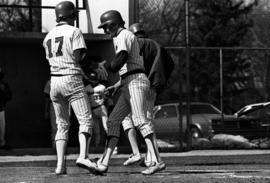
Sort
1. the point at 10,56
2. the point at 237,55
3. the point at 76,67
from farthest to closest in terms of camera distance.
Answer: the point at 237,55
the point at 10,56
the point at 76,67

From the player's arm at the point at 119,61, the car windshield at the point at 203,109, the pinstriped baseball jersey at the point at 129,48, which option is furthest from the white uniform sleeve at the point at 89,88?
the player's arm at the point at 119,61

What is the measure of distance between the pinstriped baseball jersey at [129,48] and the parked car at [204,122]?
817cm

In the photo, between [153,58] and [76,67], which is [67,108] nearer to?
[76,67]

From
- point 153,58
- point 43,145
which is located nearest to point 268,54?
point 43,145

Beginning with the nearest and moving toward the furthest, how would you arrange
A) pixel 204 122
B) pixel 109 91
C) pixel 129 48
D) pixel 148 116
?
pixel 129 48, pixel 109 91, pixel 148 116, pixel 204 122

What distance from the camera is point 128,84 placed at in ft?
32.7

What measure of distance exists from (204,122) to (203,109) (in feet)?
1.39

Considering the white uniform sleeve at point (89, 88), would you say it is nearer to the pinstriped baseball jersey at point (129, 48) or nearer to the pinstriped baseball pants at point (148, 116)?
the pinstriped baseball pants at point (148, 116)

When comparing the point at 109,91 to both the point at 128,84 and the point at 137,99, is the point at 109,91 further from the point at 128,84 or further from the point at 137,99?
the point at 137,99

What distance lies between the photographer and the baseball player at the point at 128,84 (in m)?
9.76

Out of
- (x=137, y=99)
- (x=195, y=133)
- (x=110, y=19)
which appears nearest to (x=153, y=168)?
(x=137, y=99)

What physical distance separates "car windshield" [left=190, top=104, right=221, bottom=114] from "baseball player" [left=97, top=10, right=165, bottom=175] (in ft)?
35.3

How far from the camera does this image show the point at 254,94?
823 inches

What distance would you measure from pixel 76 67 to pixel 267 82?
1146 cm
